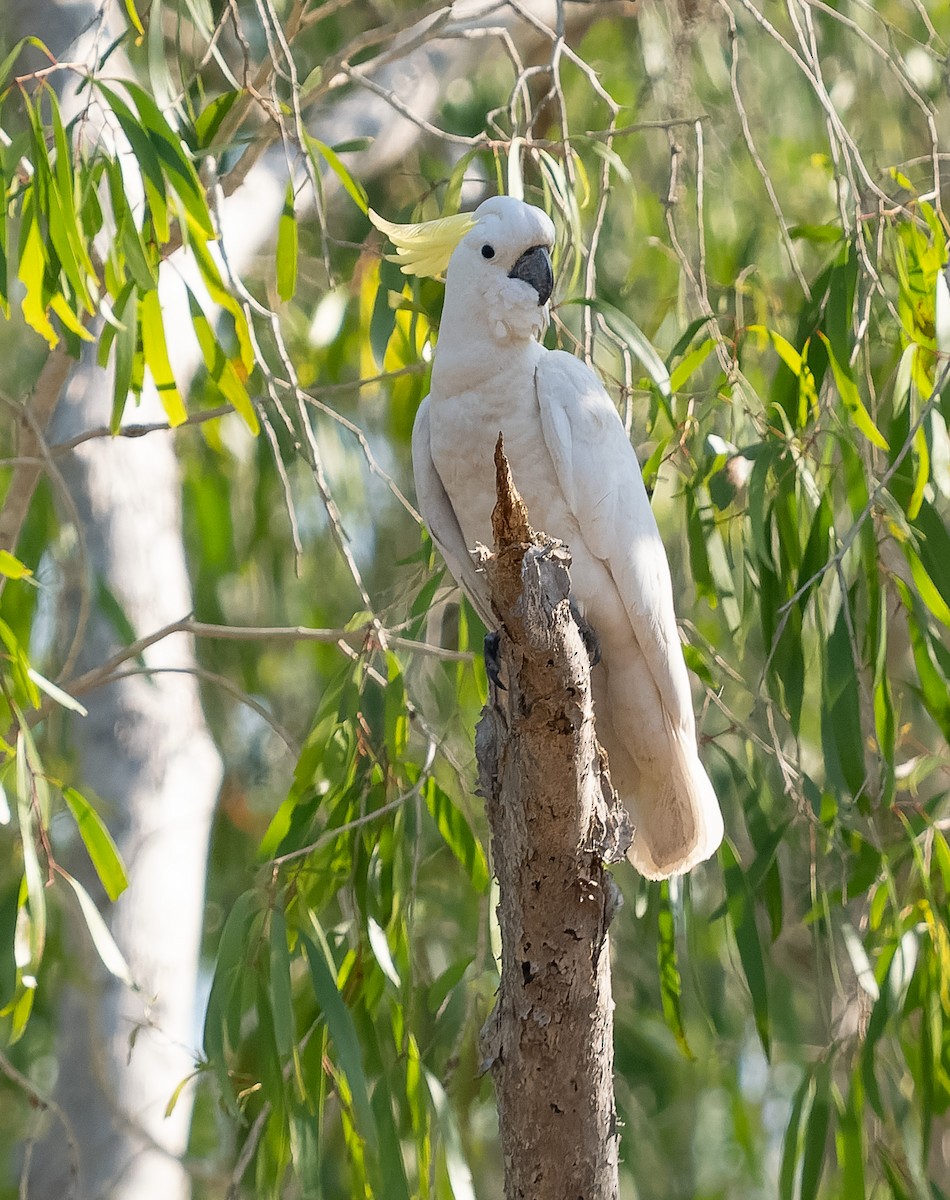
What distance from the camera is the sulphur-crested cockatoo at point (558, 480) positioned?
168 cm

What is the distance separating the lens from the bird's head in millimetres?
1659

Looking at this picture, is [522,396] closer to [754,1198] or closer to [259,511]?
[259,511]

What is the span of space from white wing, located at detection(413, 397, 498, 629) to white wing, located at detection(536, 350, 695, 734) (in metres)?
0.17

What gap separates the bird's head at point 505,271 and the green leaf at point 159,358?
33 centimetres

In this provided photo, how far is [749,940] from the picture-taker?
1781 millimetres

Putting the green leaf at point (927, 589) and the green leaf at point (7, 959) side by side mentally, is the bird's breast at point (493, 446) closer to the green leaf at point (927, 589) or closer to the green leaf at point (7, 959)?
the green leaf at point (927, 589)

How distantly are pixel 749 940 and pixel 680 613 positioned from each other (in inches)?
30.9

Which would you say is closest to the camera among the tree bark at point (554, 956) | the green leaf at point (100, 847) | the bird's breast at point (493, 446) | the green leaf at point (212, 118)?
the tree bark at point (554, 956)

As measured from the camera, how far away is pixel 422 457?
6.06 ft

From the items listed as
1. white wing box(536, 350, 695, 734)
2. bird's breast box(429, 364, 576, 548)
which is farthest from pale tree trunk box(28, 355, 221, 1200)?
white wing box(536, 350, 695, 734)

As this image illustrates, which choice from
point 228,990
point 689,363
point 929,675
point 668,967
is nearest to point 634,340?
point 689,363

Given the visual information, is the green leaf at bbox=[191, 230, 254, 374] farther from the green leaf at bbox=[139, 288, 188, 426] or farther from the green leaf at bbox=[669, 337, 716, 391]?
the green leaf at bbox=[669, 337, 716, 391]

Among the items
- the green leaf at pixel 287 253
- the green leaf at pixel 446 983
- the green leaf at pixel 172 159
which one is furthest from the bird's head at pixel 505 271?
the green leaf at pixel 446 983

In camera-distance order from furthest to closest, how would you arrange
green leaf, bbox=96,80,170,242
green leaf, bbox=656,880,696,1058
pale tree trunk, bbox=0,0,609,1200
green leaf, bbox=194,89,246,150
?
pale tree trunk, bbox=0,0,609,1200 → green leaf, bbox=194,89,246,150 → green leaf, bbox=656,880,696,1058 → green leaf, bbox=96,80,170,242
